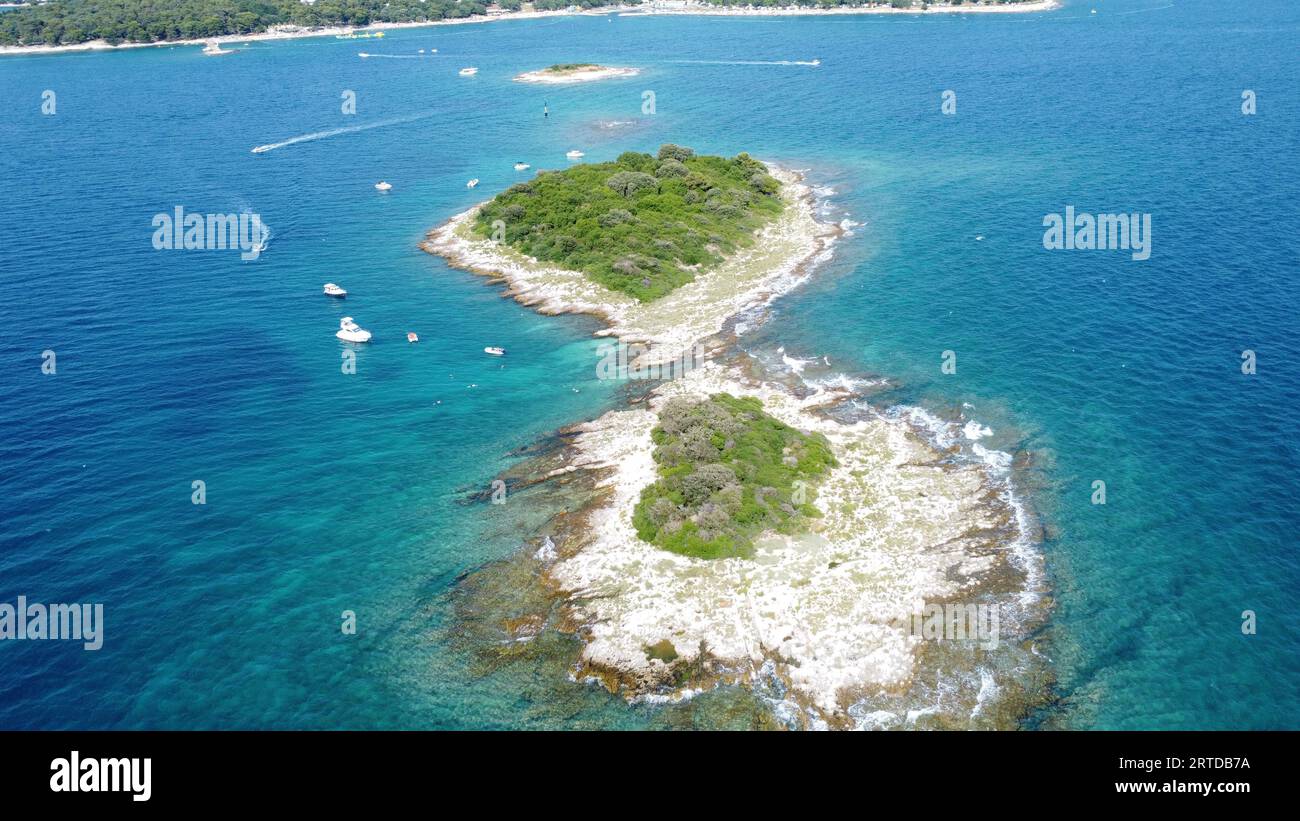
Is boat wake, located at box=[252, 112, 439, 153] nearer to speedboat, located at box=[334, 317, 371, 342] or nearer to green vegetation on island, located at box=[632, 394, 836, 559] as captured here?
speedboat, located at box=[334, 317, 371, 342]

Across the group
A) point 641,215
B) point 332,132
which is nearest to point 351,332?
point 641,215

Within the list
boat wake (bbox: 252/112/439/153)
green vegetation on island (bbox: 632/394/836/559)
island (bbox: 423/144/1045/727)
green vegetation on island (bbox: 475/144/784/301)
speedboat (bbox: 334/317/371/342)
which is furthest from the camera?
boat wake (bbox: 252/112/439/153)

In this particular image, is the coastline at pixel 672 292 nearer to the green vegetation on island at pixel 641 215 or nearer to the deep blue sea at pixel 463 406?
the green vegetation on island at pixel 641 215

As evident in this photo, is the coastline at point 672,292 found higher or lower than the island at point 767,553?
higher

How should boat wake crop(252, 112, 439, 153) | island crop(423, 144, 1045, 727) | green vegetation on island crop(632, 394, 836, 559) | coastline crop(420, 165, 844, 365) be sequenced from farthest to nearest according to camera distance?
1. boat wake crop(252, 112, 439, 153)
2. coastline crop(420, 165, 844, 365)
3. green vegetation on island crop(632, 394, 836, 559)
4. island crop(423, 144, 1045, 727)

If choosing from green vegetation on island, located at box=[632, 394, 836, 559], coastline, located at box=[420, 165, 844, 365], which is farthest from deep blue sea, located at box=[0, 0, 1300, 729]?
green vegetation on island, located at box=[632, 394, 836, 559]

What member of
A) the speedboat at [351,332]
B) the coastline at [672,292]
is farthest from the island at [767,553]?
the speedboat at [351,332]

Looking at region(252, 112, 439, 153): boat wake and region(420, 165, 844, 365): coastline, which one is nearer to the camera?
region(420, 165, 844, 365): coastline

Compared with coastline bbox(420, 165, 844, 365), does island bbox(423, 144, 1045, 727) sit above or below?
below
